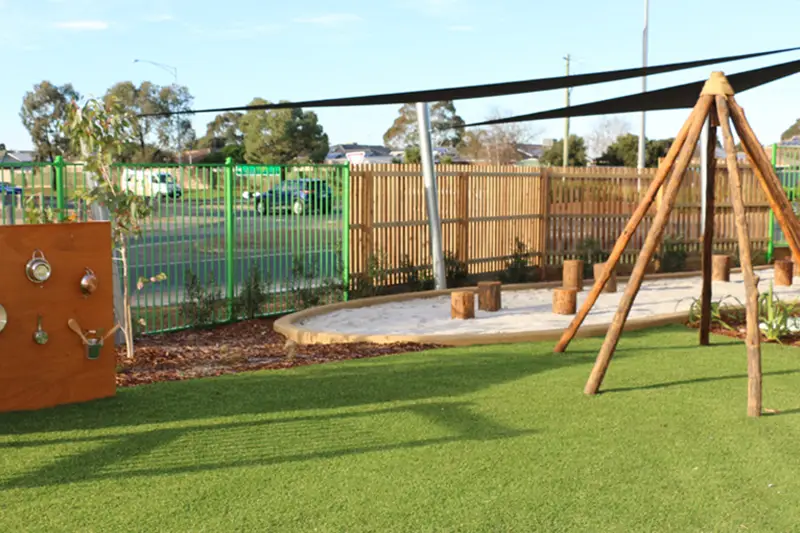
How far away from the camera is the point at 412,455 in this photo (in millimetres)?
4969

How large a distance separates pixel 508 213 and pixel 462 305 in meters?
5.30

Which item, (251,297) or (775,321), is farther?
(251,297)

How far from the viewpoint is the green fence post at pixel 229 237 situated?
10.5m

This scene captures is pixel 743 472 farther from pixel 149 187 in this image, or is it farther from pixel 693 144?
pixel 149 187

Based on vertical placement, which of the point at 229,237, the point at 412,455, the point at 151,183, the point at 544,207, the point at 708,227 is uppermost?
the point at 151,183

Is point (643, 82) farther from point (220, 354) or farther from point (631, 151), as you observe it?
point (220, 354)

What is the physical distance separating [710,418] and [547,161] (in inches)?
2353

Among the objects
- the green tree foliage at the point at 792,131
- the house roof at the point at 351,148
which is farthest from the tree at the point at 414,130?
the green tree foliage at the point at 792,131

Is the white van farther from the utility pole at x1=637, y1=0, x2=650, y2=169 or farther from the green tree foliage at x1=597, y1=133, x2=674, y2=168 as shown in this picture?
the green tree foliage at x1=597, y1=133, x2=674, y2=168

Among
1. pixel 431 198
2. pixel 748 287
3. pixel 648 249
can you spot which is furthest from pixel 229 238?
pixel 748 287

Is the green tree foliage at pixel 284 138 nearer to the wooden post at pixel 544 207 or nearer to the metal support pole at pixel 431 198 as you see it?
the wooden post at pixel 544 207

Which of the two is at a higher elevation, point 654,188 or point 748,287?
point 654,188

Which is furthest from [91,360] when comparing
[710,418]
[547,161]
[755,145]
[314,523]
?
[547,161]

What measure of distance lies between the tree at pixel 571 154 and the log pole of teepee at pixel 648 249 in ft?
172
